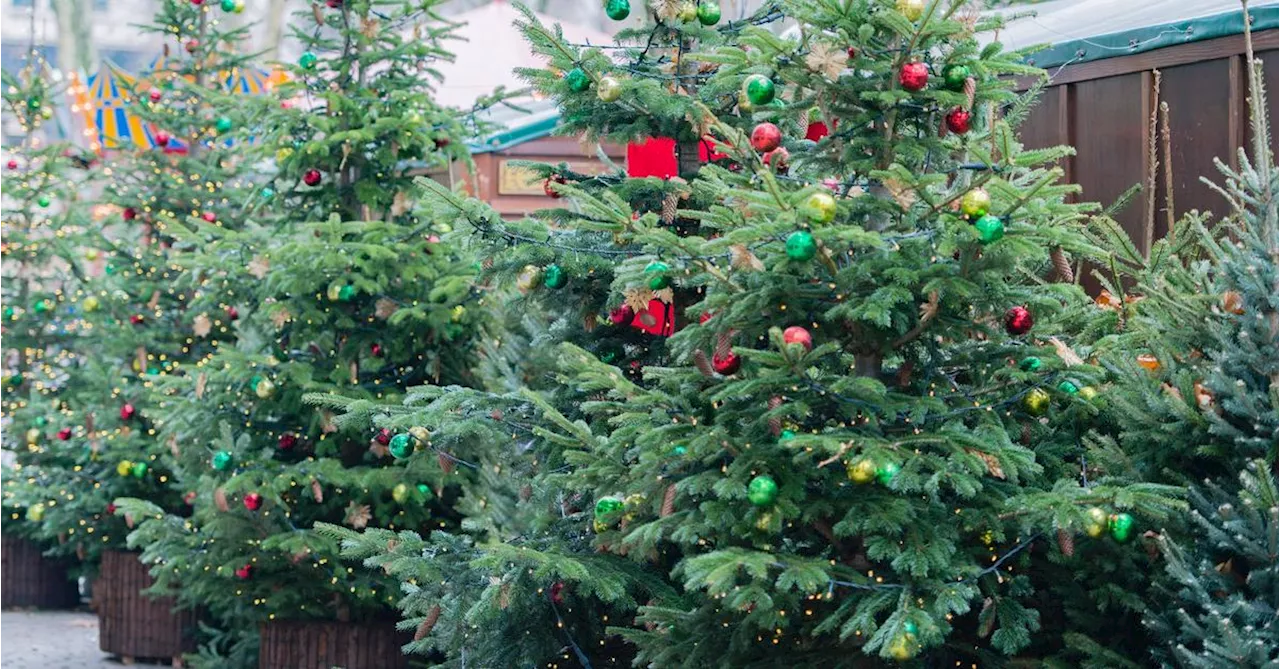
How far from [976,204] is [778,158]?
3.20ft

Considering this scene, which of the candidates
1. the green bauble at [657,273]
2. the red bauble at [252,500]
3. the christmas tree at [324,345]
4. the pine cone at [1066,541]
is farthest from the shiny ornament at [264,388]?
the pine cone at [1066,541]

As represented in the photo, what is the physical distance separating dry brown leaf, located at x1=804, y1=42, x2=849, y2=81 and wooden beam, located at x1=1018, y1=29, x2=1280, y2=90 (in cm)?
212

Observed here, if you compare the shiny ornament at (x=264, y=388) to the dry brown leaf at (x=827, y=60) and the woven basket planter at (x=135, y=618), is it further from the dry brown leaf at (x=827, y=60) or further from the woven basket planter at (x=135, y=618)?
the dry brown leaf at (x=827, y=60)

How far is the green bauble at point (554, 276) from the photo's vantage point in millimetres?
5527

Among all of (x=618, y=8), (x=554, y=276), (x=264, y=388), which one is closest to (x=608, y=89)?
(x=618, y=8)

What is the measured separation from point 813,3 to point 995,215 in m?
0.91

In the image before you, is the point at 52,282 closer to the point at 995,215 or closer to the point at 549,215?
the point at 549,215

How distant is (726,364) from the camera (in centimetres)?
446

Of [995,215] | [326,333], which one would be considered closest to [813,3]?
[995,215]

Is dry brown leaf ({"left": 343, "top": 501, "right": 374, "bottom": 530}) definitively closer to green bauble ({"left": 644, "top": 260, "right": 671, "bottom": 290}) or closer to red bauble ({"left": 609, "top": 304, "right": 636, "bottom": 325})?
red bauble ({"left": 609, "top": 304, "right": 636, "bottom": 325})

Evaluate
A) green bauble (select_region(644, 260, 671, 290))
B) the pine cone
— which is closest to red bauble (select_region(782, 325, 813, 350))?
green bauble (select_region(644, 260, 671, 290))

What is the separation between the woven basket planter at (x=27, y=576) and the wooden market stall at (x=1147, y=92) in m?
8.68

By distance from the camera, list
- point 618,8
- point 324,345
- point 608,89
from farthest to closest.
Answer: point 324,345, point 618,8, point 608,89

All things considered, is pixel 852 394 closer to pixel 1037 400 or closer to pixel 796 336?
pixel 796 336
